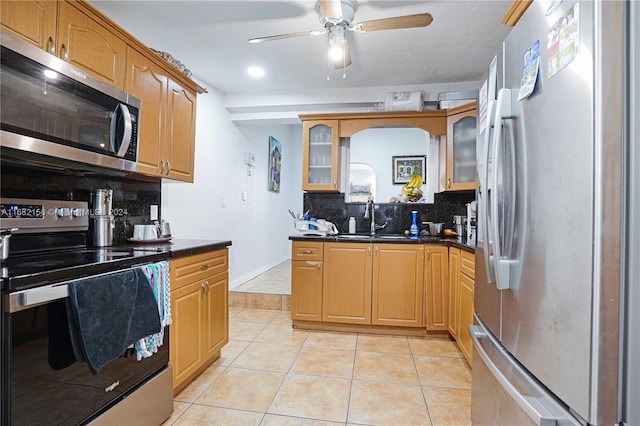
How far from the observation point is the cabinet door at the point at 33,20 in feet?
4.01

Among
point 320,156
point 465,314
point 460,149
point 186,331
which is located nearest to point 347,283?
point 465,314

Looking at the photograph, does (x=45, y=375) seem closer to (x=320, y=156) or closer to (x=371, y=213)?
(x=320, y=156)

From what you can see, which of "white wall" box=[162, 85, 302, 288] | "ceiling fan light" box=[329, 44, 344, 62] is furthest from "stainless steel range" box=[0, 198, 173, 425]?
"ceiling fan light" box=[329, 44, 344, 62]

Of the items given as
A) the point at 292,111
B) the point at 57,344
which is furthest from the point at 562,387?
the point at 292,111

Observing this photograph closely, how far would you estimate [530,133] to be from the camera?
3.00 ft

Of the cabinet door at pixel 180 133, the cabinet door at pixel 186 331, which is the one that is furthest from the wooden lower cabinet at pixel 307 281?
the cabinet door at pixel 180 133

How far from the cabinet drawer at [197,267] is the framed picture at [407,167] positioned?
7.12 ft

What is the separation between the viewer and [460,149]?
3076mm

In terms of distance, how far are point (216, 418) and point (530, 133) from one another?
6.49 feet

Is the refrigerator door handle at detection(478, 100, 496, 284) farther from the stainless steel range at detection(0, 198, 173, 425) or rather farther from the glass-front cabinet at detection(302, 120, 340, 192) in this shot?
the glass-front cabinet at detection(302, 120, 340, 192)

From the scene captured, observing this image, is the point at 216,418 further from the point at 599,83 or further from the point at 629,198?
the point at 599,83

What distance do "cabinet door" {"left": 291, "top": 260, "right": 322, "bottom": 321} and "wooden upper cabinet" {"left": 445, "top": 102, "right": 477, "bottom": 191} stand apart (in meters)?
1.60

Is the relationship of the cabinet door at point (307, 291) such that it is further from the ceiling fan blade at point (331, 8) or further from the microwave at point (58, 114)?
A: the ceiling fan blade at point (331, 8)

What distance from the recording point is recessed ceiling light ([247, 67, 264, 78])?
3045mm
